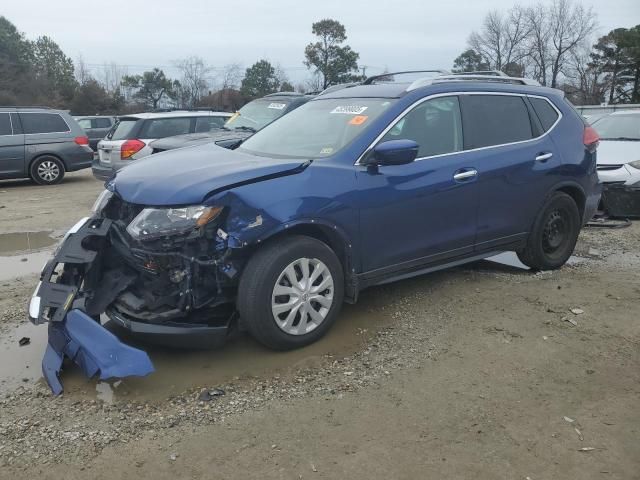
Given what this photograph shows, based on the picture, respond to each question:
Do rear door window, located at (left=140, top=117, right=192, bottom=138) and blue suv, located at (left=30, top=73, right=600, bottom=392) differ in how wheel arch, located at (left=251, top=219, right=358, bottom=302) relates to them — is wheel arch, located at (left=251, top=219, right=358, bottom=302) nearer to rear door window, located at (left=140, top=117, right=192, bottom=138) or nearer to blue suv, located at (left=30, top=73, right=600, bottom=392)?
blue suv, located at (left=30, top=73, right=600, bottom=392)

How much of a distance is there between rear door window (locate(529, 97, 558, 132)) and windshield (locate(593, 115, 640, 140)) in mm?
4794

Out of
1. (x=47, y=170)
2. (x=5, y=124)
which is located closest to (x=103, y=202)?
(x=5, y=124)

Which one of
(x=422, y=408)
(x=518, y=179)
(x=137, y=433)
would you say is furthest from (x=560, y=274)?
(x=137, y=433)

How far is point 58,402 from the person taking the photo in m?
3.36

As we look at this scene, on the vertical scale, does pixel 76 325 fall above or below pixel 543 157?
below

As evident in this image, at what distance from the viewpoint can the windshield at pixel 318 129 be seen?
438cm

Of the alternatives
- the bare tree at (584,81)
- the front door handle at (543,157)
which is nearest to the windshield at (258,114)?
the front door handle at (543,157)

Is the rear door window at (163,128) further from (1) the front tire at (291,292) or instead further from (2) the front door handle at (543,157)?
(1) the front tire at (291,292)

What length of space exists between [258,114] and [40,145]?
19.3 ft

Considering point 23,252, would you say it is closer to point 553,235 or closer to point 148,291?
point 148,291

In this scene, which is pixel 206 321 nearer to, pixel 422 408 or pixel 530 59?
pixel 422 408

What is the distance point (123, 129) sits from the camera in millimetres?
10750

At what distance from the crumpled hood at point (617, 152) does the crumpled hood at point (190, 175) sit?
6.06m

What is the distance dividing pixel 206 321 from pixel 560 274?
3.59 meters
